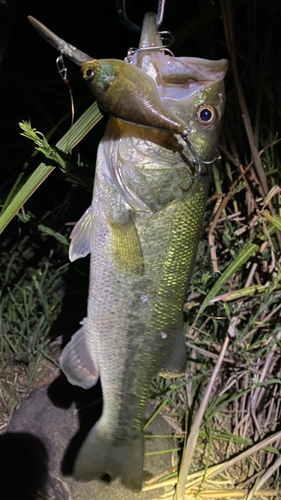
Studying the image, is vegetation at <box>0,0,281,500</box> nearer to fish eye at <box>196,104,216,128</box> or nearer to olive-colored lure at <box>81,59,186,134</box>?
fish eye at <box>196,104,216,128</box>

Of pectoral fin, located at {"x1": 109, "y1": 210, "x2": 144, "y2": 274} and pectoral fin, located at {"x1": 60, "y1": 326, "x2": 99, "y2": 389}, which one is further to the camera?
pectoral fin, located at {"x1": 60, "y1": 326, "x2": 99, "y2": 389}

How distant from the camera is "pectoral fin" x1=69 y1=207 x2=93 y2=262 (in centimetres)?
131

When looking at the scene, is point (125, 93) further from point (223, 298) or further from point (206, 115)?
point (223, 298)

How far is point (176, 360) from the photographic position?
1.55 metres

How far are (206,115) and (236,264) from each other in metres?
0.73

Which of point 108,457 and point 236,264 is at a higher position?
point 236,264

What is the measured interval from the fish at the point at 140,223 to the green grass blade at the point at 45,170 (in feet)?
0.51

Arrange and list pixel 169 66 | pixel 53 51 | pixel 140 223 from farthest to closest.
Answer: pixel 53 51
pixel 140 223
pixel 169 66

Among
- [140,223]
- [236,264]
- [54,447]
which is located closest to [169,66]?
[140,223]

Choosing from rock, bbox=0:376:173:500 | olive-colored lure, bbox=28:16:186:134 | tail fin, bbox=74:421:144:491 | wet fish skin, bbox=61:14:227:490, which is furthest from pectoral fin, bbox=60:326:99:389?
olive-colored lure, bbox=28:16:186:134

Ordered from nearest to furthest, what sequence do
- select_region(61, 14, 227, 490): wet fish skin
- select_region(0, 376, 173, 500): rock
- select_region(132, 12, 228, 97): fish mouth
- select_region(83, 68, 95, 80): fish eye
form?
1. select_region(83, 68, 95, 80): fish eye
2. select_region(132, 12, 228, 97): fish mouth
3. select_region(61, 14, 227, 490): wet fish skin
4. select_region(0, 376, 173, 500): rock

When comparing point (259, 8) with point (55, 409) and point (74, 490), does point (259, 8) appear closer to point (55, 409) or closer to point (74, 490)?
point (55, 409)

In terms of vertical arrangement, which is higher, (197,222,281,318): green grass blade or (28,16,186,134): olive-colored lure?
(28,16,186,134): olive-colored lure

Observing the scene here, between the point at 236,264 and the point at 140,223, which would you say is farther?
the point at 236,264
